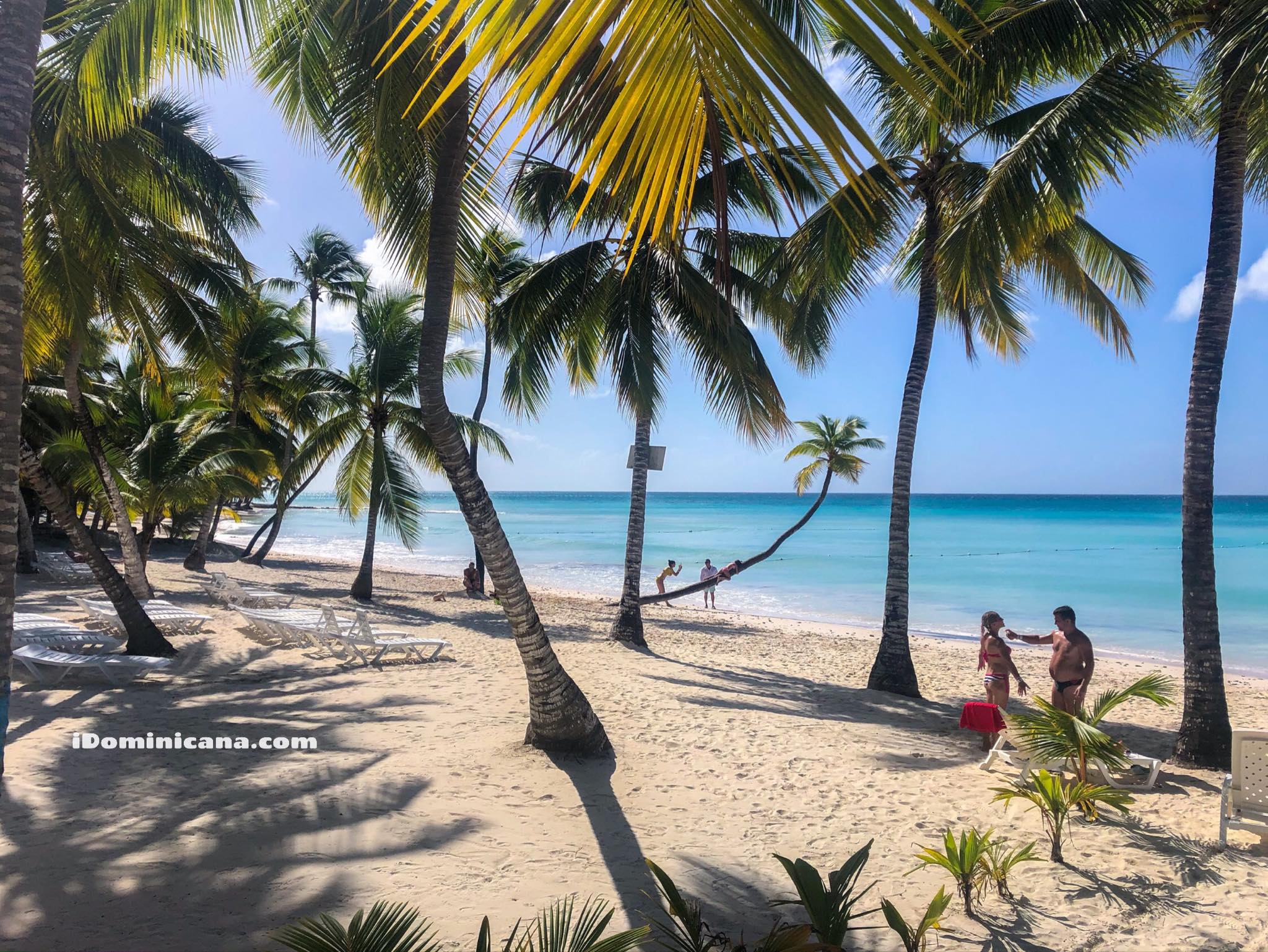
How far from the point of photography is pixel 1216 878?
13.9 feet

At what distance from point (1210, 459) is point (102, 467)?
1237 cm

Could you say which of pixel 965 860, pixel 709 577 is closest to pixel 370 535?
pixel 709 577

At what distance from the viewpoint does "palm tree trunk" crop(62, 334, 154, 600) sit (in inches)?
365

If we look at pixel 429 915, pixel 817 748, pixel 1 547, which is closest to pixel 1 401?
pixel 1 547

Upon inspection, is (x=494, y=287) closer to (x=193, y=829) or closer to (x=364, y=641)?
(x=364, y=641)

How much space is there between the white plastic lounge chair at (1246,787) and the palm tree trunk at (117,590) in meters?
9.43

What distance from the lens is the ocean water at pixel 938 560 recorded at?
71.0 ft

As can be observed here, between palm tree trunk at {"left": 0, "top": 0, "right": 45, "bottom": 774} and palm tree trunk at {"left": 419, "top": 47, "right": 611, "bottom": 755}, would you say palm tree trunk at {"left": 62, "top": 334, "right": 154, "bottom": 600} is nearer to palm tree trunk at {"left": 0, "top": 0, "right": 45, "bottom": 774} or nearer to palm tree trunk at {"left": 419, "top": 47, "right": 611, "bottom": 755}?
palm tree trunk at {"left": 419, "top": 47, "right": 611, "bottom": 755}

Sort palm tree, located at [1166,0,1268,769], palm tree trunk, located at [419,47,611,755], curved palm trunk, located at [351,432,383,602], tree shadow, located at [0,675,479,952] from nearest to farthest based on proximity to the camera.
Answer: tree shadow, located at [0,675,479,952], palm tree trunk, located at [419,47,611,755], palm tree, located at [1166,0,1268,769], curved palm trunk, located at [351,432,383,602]

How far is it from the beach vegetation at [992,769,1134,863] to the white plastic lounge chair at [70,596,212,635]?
9.76 m

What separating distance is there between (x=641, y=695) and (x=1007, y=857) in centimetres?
479

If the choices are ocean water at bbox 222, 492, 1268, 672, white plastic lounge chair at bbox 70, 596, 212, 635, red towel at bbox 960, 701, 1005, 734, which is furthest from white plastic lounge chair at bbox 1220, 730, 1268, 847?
ocean water at bbox 222, 492, 1268, 672

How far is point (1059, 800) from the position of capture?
4.39m

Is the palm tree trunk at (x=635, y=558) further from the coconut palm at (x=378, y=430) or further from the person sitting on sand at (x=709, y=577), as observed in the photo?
the person sitting on sand at (x=709, y=577)
